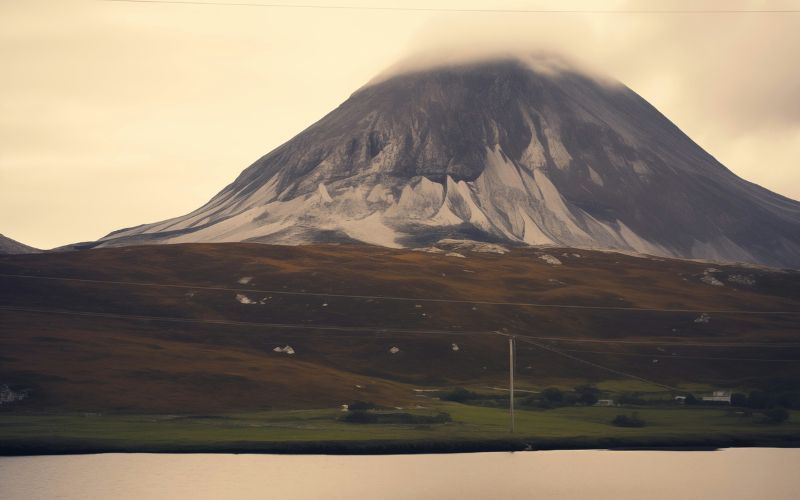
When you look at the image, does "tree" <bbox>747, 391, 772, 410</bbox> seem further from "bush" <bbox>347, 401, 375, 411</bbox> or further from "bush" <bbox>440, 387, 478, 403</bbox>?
"bush" <bbox>347, 401, 375, 411</bbox>

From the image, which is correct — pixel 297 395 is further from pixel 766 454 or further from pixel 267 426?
pixel 766 454

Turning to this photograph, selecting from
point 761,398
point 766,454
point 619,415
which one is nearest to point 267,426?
point 619,415

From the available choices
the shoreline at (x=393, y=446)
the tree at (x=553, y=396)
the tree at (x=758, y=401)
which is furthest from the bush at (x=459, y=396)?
the tree at (x=758, y=401)

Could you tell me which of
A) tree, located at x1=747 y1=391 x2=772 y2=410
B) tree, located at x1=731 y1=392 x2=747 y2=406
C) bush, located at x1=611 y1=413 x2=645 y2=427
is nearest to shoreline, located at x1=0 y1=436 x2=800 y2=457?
bush, located at x1=611 y1=413 x2=645 y2=427

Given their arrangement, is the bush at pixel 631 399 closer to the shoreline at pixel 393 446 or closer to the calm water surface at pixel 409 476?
the shoreline at pixel 393 446

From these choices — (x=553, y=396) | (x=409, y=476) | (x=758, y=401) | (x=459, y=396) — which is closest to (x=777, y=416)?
(x=758, y=401)

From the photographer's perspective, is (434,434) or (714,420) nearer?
(434,434)

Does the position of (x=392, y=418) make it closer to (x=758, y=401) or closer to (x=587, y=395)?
(x=587, y=395)
